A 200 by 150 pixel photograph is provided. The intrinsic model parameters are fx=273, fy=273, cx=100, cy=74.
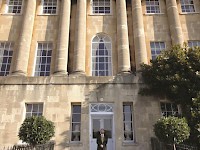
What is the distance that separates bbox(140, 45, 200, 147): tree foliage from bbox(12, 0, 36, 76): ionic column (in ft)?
26.8

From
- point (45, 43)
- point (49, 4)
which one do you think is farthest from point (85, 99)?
point (49, 4)

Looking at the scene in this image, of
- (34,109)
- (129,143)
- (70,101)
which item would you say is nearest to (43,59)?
(34,109)

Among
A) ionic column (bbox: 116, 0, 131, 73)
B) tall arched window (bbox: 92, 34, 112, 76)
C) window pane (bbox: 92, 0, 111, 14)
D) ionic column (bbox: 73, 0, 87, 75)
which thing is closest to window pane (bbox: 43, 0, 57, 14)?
ionic column (bbox: 73, 0, 87, 75)

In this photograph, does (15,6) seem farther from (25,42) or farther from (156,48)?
(156,48)

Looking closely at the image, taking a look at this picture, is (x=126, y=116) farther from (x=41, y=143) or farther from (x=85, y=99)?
(x=41, y=143)

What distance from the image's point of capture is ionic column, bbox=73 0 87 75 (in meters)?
18.5

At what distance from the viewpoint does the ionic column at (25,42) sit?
18406 mm

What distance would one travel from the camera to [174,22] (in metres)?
20.4

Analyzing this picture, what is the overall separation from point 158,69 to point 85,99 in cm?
487

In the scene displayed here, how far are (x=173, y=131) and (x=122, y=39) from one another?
8443 millimetres

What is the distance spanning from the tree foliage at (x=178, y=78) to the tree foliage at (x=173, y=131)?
206 cm

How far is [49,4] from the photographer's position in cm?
2212

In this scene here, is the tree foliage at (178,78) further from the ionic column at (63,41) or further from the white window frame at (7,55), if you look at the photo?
the white window frame at (7,55)

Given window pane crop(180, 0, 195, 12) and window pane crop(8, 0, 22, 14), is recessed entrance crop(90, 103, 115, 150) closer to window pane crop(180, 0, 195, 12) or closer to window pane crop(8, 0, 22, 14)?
window pane crop(8, 0, 22, 14)
